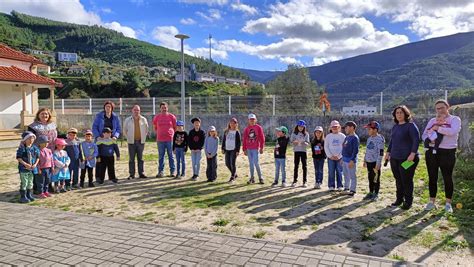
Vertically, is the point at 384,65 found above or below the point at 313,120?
above

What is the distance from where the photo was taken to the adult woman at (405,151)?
572cm

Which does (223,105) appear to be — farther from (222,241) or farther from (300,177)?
(222,241)

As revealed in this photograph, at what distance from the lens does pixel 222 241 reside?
14.4 feet

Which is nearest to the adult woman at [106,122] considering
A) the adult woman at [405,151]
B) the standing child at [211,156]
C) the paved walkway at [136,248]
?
the standing child at [211,156]

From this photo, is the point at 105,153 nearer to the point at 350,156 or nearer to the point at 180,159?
the point at 180,159

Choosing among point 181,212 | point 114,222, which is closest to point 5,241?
point 114,222

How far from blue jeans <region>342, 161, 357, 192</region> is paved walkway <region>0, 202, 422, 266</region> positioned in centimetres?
306

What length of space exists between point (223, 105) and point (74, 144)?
1119cm

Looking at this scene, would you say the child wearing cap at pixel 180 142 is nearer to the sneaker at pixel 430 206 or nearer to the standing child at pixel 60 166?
the standing child at pixel 60 166

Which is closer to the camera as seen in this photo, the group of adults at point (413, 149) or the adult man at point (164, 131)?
the group of adults at point (413, 149)

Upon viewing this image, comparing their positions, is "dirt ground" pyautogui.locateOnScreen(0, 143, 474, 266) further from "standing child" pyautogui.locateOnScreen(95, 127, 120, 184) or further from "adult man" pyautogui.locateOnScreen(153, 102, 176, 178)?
"adult man" pyautogui.locateOnScreen(153, 102, 176, 178)

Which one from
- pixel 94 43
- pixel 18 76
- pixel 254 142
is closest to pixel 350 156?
pixel 254 142

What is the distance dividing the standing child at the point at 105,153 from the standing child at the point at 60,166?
0.81m

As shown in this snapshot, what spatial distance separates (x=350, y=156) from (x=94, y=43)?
500ft
